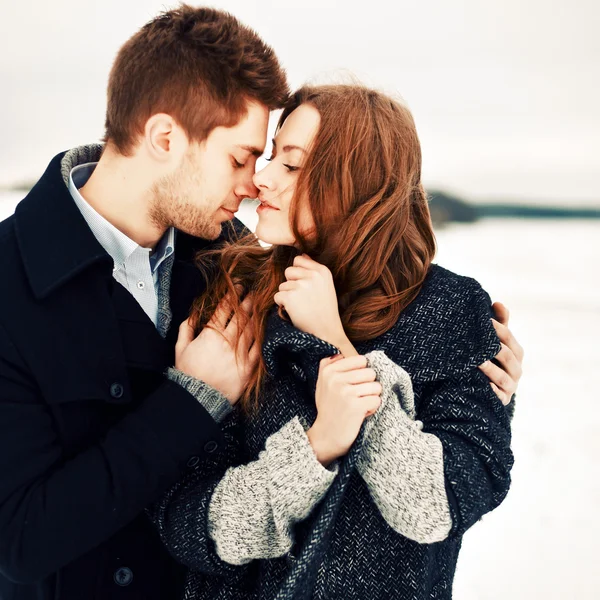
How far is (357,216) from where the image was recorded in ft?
4.37

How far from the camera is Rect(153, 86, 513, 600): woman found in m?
1.07

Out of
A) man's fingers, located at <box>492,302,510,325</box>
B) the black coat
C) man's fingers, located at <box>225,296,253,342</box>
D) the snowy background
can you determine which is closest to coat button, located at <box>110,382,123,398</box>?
the black coat

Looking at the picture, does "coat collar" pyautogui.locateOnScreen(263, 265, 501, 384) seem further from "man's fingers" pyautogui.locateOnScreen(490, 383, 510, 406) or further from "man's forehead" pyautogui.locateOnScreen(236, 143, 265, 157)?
"man's forehead" pyautogui.locateOnScreen(236, 143, 265, 157)

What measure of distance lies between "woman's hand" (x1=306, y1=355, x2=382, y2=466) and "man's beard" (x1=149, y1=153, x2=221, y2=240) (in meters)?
0.47

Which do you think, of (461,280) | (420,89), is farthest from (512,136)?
(461,280)

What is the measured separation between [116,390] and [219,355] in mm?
192

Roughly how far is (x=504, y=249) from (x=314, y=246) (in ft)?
9.99

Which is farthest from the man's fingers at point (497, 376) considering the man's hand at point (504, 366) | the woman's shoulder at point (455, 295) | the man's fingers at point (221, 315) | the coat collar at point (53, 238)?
the coat collar at point (53, 238)

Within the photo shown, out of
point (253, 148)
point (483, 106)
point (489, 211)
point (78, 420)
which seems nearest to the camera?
point (78, 420)

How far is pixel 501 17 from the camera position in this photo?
3451mm

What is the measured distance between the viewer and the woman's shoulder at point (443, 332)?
3.97 ft

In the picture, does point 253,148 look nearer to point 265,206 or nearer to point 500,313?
point 265,206

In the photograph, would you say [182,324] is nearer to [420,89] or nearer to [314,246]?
[314,246]

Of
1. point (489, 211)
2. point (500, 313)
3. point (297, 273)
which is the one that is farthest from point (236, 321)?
point (489, 211)
